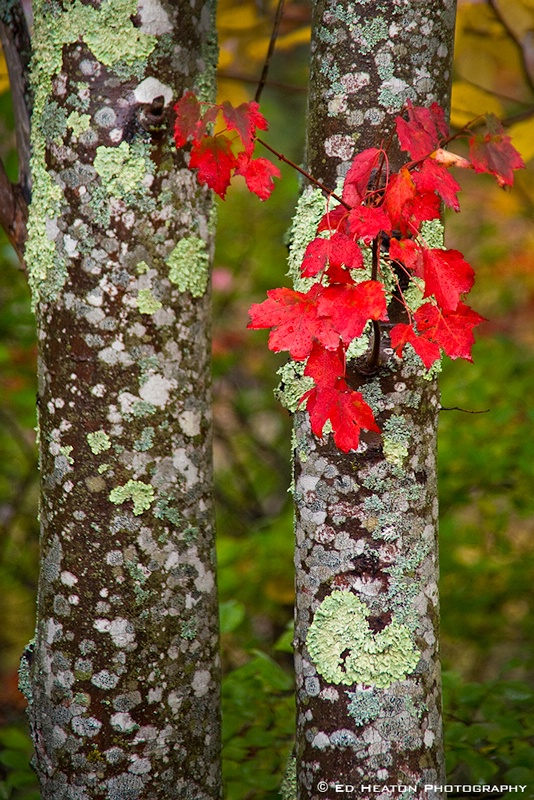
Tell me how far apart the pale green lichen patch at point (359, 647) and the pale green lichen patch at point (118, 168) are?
A: 1.00m

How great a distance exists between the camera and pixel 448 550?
10.7ft

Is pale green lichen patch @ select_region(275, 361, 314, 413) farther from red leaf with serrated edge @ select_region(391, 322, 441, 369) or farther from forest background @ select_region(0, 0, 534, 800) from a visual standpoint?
forest background @ select_region(0, 0, 534, 800)

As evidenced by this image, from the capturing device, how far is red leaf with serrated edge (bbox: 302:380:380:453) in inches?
47.4

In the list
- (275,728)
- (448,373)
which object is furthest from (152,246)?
(448,373)

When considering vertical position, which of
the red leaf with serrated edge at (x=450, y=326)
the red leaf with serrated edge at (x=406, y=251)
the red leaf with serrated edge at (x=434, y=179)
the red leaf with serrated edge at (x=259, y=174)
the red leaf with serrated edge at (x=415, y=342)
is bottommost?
the red leaf with serrated edge at (x=415, y=342)

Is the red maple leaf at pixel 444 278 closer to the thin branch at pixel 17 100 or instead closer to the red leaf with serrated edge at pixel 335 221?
the red leaf with serrated edge at pixel 335 221

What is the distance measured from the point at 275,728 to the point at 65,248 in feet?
5.07

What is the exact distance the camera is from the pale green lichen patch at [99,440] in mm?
1449

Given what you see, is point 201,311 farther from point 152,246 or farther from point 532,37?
point 532,37

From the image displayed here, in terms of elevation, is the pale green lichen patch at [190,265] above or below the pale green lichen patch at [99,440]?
above

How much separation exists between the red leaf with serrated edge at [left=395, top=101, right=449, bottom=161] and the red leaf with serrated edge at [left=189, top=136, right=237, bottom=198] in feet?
1.13


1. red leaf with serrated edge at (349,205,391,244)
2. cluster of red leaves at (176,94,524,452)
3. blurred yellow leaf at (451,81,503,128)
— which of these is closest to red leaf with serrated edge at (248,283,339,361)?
cluster of red leaves at (176,94,524,452)

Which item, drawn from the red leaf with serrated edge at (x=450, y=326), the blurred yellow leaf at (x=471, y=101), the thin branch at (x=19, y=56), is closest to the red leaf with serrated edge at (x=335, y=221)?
the red leaf with serrated edge at (x=450, y=326)

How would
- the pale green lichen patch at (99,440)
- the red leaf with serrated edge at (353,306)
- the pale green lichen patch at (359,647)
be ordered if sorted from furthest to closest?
the pale green lichen patch at (99,440), the pale green lichen patch at (359,647), the red leaf with serrated edge at (353,306)
